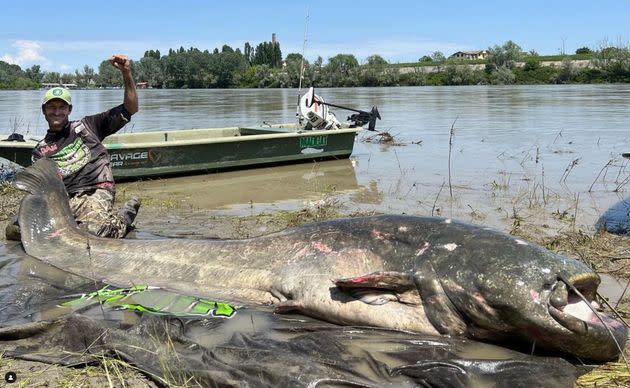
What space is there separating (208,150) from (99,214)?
5.06 m

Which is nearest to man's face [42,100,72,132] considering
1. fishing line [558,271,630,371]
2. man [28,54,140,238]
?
man [28,54,140,238]

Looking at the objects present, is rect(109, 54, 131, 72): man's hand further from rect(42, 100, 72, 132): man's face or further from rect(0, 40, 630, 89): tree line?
rect(0, 40, 630, 89): tree line

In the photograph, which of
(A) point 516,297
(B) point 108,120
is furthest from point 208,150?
(A) point 516,297

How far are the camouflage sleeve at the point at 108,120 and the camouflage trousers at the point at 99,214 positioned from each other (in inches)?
25.9

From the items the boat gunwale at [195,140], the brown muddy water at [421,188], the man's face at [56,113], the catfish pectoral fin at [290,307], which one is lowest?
the brown muddy water at [421,188]

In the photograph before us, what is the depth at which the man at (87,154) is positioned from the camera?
6059 mm

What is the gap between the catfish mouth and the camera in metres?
3.31

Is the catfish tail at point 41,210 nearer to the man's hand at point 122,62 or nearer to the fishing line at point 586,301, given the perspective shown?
the man's hand at point 122,62

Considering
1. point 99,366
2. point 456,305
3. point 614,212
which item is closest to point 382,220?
point 456,305

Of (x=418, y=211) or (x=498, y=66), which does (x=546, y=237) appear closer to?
(x=418, y=211)

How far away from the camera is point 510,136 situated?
17328 mm

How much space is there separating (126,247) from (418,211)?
4066 millimetres

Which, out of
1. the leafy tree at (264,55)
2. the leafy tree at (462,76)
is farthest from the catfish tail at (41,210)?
the leafy tree at (264,55)

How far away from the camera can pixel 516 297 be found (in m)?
3.42
